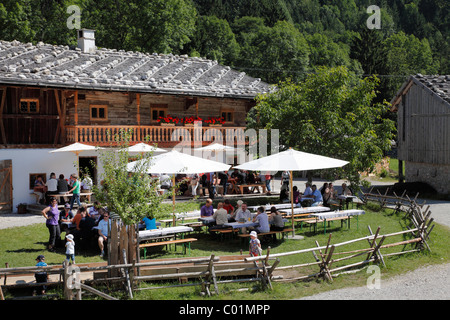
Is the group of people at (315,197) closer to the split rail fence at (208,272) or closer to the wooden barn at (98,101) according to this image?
the split rail fence at (208,272)

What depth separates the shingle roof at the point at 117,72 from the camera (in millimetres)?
22500

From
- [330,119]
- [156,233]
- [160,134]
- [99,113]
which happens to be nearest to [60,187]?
[99,113]

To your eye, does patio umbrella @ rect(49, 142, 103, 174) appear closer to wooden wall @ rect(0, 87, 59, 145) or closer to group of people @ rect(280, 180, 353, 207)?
wooden wall @ rect(0, 87, 59, 145)

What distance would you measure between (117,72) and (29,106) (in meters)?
4.49

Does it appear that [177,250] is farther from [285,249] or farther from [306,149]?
[306,149]

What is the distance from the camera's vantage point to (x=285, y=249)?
1463 cm

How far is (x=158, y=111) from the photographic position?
27656 mm

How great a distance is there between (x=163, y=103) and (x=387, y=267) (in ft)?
55.4

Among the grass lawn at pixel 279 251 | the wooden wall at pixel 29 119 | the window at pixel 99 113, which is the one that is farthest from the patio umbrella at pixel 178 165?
the window at pixel 99 113

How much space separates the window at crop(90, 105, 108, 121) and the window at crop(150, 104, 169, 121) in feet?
8.35

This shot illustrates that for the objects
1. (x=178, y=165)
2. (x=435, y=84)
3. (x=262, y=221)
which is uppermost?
(x=435, y=84)

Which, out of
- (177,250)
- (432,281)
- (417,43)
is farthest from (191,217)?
(417,43)

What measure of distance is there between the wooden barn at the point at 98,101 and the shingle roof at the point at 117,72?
0.04 meters

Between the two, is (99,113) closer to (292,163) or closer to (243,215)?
(243,215)
